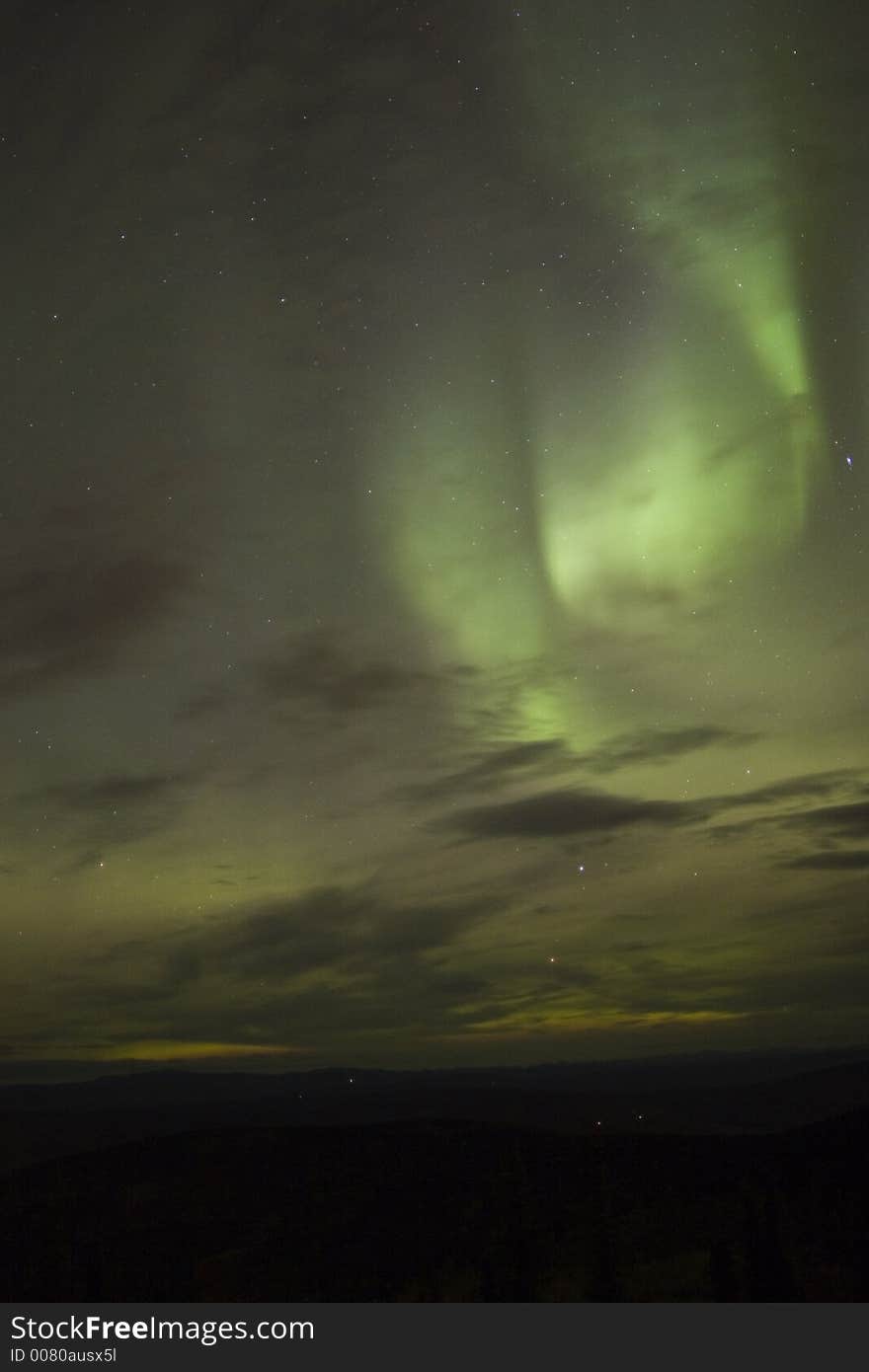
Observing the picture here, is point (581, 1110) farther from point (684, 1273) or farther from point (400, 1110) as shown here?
point (684, 1273)

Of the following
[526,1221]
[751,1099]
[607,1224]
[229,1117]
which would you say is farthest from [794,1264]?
[229,1117]

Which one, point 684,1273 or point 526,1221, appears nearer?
point 684,1273

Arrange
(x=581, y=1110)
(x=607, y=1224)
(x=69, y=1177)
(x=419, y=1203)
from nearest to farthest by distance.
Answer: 1. (x=607, y=1224)
2. (x=419, y=1203)
3. (x=69, y=1177)
4. (x=581, y=1110)

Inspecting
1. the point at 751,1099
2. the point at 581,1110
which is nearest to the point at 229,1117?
the point at 581,1110
